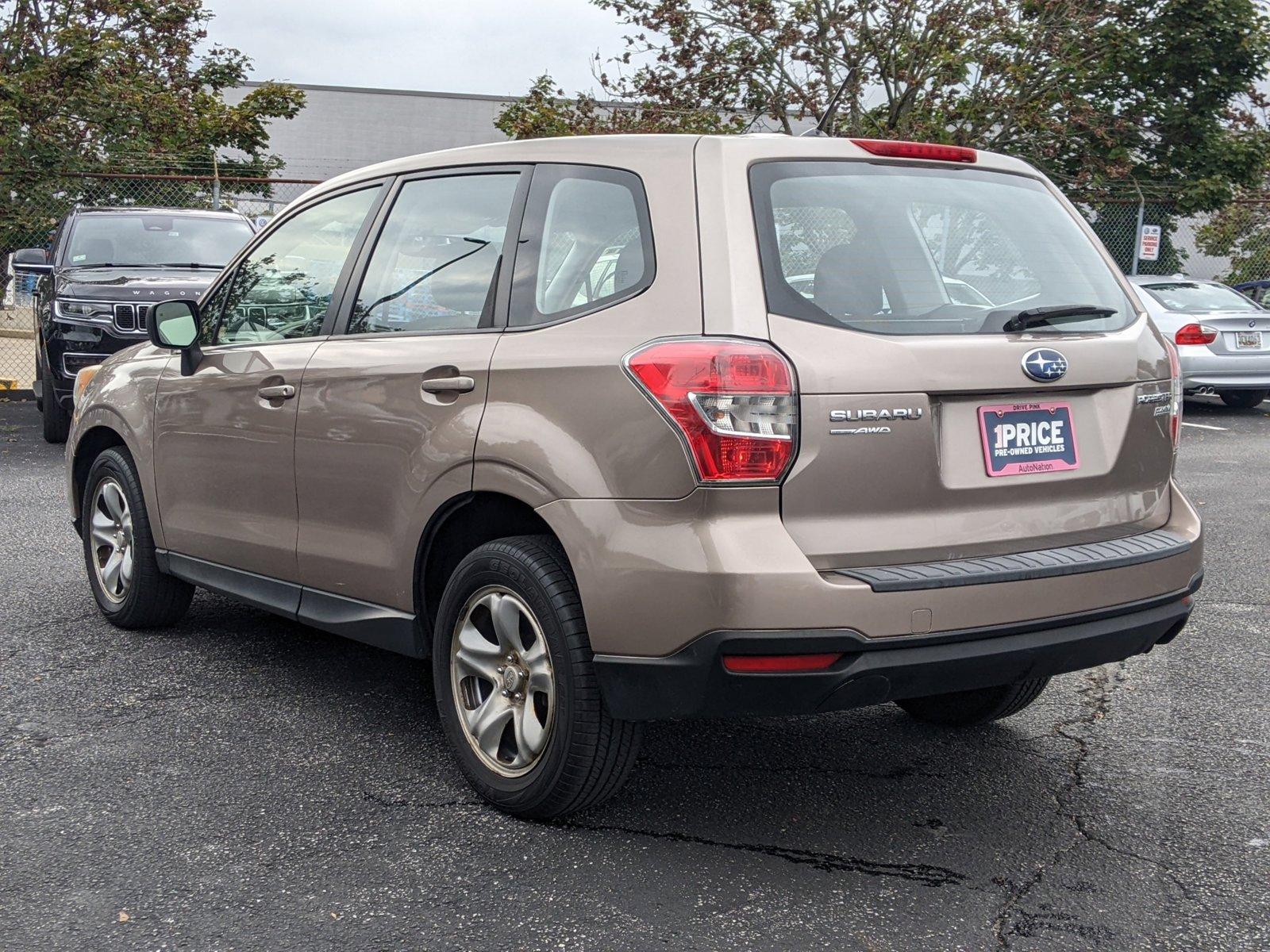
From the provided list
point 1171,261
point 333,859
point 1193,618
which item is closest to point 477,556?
point 333,859

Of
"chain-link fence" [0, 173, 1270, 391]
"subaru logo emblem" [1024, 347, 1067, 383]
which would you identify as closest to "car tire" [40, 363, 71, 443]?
"chain-link fence" [0, 173, 1270, 391]

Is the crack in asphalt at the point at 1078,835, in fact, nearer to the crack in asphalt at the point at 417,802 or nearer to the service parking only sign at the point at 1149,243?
the crack in asphalt at the point at 417,802

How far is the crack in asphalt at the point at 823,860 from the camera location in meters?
3.27

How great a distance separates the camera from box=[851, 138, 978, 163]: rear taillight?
3.51 metres

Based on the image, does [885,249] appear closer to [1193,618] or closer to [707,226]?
[707,226]

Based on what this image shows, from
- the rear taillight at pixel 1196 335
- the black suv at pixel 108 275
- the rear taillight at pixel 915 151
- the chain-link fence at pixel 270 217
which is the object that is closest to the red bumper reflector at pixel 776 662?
the rear taillight at pixel 915 151

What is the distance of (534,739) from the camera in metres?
3.48

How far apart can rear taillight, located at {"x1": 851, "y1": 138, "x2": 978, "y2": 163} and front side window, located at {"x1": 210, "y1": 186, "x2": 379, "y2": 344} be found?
163 cm

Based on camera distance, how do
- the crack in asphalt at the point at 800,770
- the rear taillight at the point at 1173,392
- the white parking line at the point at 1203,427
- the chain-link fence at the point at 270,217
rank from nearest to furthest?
the rear taillight at the point at 1173,392, the crack in asphalt at the point at 800,770, the white parking line at the point at 1203,427, the chain-link fence at the point at 270,217

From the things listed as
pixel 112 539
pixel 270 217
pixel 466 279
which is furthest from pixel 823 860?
pixel 270 217

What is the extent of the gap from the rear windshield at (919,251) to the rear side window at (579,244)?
315mm

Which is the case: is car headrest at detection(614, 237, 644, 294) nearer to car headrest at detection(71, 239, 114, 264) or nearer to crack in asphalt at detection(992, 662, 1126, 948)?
crack in asphalt at detection(992, 662, 1126, 948)

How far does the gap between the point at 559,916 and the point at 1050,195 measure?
234 centimetres

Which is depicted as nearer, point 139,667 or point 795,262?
point 795,262
